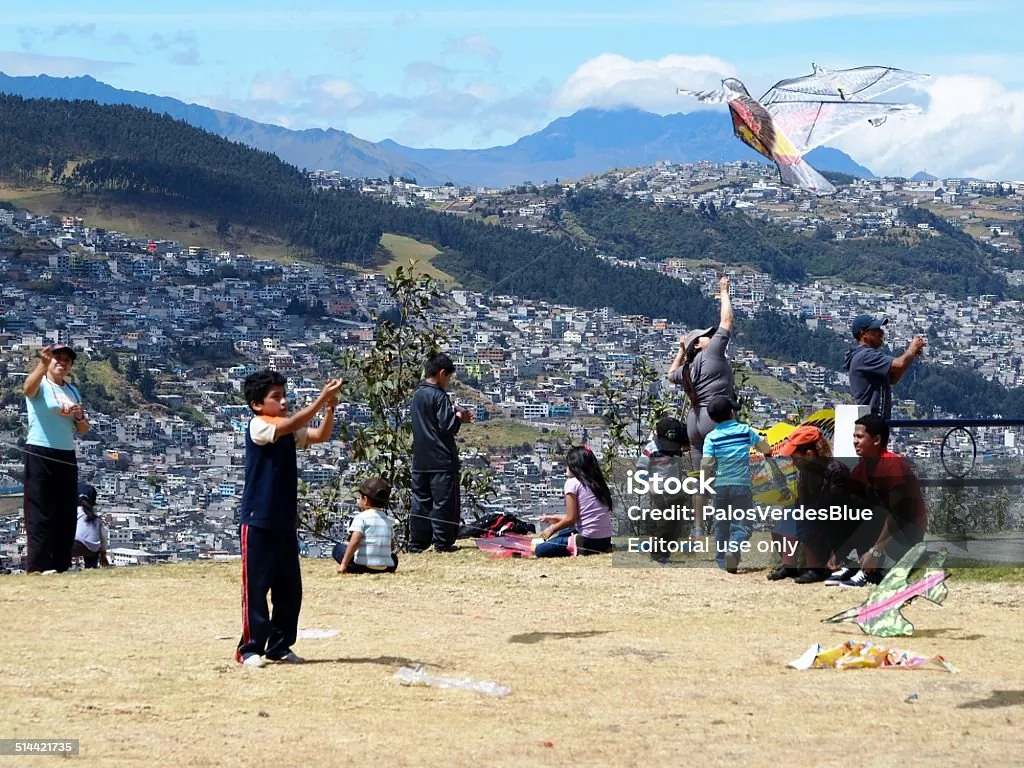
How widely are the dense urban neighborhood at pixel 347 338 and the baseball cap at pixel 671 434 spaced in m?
1.77

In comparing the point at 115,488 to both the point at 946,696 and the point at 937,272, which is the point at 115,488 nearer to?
the point at 946,696

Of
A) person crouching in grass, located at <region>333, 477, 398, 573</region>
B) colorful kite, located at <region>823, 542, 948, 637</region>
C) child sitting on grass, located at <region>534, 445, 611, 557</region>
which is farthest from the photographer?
child sitting on grass, located at <region>534, 445, 611, 557</region>

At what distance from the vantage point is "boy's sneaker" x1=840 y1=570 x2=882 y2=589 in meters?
11.0

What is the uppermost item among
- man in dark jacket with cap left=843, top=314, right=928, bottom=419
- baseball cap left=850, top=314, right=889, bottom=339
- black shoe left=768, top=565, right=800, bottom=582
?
baseball cap left=850, top=314, right=889, bottom=339

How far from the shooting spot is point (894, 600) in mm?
9469

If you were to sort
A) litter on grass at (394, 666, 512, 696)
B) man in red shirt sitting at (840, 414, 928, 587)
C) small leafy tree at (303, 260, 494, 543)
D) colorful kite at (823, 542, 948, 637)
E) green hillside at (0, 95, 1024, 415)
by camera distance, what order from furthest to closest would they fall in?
green hillside at (0, 95, 1024, 415) → small leafy tree at (303, 260, 494, 543) → man in red shirt sitting at (840, 414, 928, 587) → colorful kite at (823, 542, 948, 637) → litter on grass at (394, 666, 512, 696)

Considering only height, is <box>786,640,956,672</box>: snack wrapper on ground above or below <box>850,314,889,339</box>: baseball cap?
below

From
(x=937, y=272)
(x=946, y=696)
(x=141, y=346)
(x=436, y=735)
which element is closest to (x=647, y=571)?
(x=946, y=696)

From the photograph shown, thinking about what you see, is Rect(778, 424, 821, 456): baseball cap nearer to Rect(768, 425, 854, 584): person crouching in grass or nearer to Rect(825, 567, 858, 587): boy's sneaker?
Rect(768, 425, 854, 584): person crouching in grass

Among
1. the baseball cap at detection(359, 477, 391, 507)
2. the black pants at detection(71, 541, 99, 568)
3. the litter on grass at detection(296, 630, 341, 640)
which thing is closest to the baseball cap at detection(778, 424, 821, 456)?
the baseball cap at detection(359, 477, 391, 507)

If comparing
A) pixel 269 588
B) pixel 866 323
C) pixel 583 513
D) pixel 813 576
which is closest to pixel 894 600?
pixel 813 576

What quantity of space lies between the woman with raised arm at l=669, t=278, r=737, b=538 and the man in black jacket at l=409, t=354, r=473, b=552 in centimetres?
A: 208

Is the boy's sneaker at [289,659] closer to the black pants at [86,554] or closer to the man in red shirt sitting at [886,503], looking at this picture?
the man in red shirt sitting at [886,503]

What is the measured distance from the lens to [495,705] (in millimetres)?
7465
